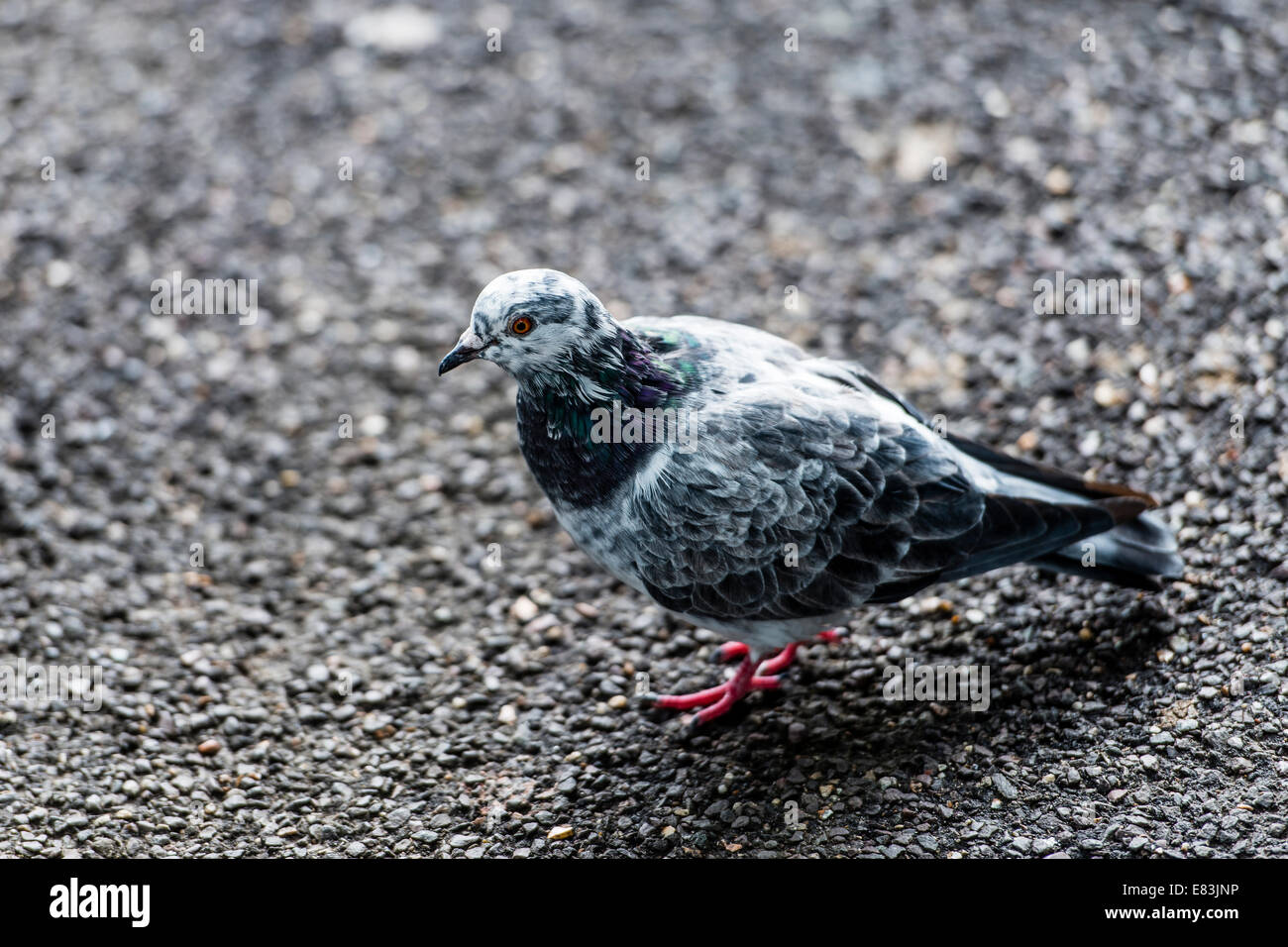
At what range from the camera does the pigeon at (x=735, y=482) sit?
5.12 m

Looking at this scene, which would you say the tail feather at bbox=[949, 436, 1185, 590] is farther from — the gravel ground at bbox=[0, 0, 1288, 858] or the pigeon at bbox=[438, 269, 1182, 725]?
the gravel ground at bbox=[0, 0, 1288, 858]

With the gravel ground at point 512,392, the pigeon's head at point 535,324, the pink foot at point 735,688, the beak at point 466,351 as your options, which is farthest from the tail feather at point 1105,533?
the beak at point 466,351

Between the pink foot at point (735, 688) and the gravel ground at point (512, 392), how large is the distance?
9 centimetres

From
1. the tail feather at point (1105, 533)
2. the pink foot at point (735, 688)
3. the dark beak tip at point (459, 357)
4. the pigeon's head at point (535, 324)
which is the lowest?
the pink foot at point (735, 688)

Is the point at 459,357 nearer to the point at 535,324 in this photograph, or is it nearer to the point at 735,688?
the point at 535,324

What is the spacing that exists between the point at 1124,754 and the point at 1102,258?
11.6ft

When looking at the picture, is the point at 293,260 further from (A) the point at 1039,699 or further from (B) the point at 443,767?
(A) the point at 1039,699

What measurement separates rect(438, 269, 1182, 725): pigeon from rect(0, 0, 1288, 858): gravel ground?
0.74m

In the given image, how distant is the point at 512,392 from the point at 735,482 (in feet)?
9.49

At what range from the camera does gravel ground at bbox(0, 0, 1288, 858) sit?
535 centimetres

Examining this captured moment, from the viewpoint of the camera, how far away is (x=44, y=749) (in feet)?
18.3

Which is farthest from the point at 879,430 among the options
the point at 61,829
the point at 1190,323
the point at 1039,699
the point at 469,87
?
the point at 469,87

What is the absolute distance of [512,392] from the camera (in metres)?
7.71

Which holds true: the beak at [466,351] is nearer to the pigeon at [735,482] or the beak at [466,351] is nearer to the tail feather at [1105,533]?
the pigeon at [735,482]
